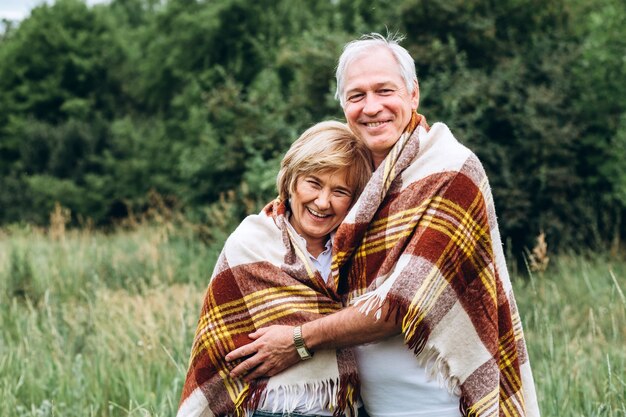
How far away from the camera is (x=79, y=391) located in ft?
14.6

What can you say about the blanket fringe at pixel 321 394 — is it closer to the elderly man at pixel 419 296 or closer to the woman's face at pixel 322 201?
the elderly man at pixel 419 296

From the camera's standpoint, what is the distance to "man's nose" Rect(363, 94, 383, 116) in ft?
8.80

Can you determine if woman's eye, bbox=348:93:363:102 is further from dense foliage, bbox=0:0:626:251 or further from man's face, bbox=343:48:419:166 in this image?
dense foliage, bbox=0:0:626:251

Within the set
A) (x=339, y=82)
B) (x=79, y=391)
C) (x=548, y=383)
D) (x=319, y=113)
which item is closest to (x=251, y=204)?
(x=319, y=113)

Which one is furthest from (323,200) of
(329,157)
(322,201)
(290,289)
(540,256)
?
(540,256)

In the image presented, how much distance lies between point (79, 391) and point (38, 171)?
20.3 meters

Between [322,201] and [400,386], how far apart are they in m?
0.72

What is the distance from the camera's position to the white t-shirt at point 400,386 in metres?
2.50

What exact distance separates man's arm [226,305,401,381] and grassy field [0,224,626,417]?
97 centimetres

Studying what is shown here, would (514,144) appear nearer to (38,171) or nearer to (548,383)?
(548,383)

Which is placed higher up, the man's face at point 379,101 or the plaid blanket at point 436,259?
the man's face at point 379,101

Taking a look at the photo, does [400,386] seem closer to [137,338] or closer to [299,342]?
[299,342]

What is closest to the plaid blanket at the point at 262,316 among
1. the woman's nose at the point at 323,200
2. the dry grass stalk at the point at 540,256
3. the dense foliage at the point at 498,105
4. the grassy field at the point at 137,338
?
the woman's nose at the point at 323,200

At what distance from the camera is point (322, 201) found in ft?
8.78
